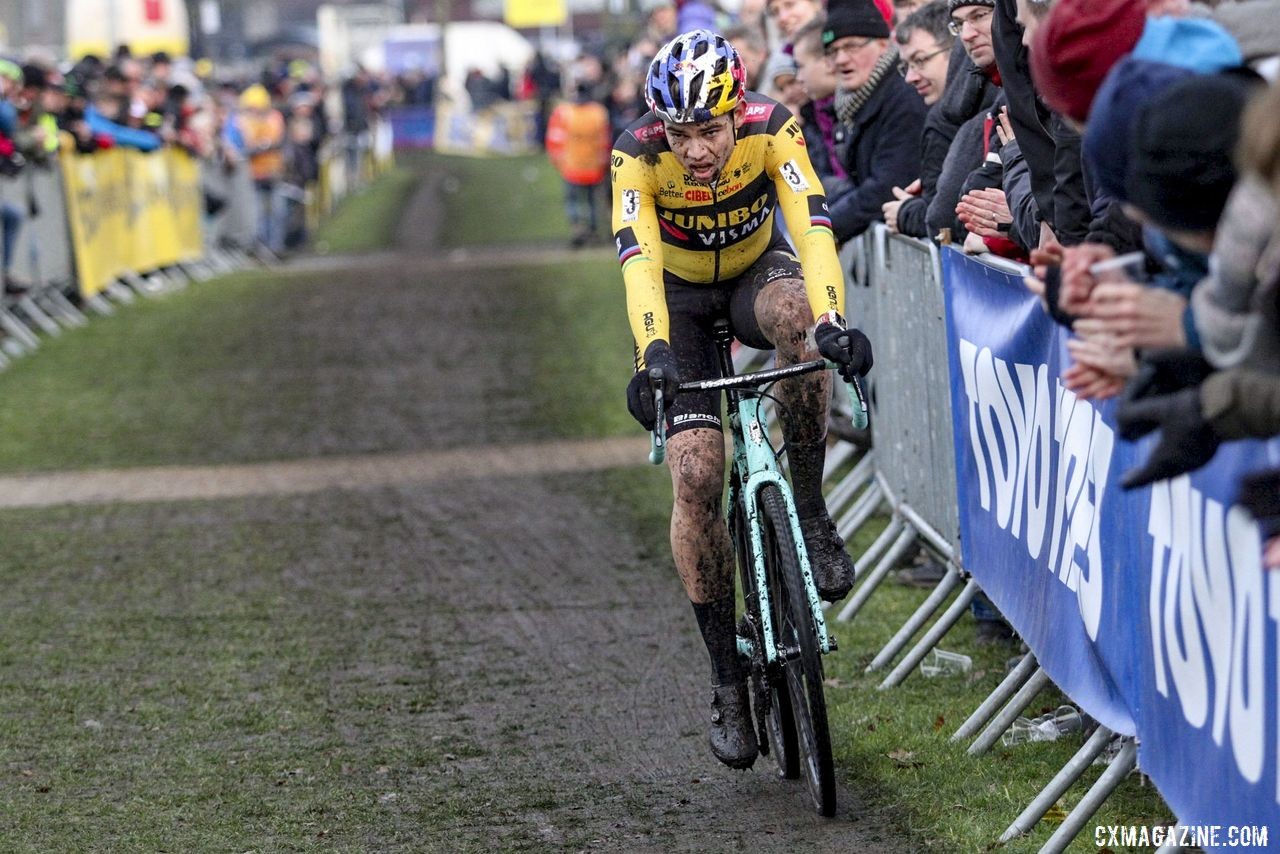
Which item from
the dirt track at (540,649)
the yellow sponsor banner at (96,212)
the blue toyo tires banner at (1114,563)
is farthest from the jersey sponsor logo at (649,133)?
the yellow sponsor banner at (96,212)

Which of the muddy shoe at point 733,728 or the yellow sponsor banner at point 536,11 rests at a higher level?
the muddy shoe at point 733,728

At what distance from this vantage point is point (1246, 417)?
348 cm

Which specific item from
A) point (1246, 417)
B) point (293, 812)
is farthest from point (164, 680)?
point (1246, 417)

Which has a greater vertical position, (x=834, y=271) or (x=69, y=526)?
(x=834, y=271)

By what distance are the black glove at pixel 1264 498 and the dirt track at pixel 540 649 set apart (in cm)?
205

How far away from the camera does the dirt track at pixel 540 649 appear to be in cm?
579

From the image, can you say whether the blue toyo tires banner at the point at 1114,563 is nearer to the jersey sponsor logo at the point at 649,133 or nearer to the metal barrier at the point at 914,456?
the metal barrier at the point at 914,456

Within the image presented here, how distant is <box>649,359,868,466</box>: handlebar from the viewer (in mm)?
5699

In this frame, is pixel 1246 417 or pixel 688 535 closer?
pixel 1246 417

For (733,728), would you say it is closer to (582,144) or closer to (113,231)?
(113,231)

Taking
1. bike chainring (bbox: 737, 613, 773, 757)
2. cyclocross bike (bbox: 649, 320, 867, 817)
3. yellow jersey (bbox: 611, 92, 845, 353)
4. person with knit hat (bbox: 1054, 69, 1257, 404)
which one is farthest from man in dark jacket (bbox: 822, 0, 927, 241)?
person with knit hat (bbox: 1054, 69, 1257, 404)

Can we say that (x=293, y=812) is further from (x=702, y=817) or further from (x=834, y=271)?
(x=834, y=271)

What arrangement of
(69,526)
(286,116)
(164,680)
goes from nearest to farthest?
(164,680)
(69,526)
(286,116)

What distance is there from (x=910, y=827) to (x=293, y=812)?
1.88 m
